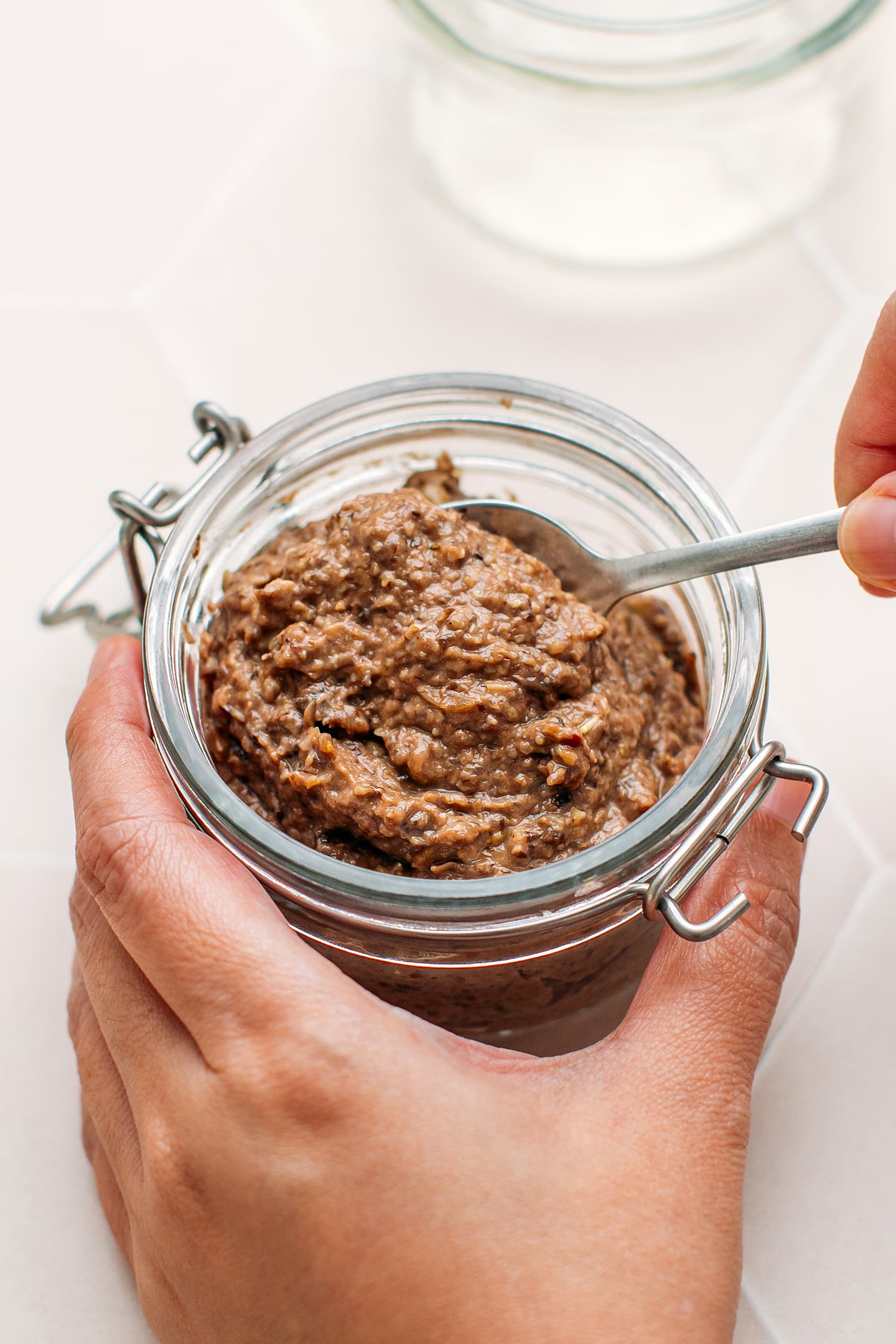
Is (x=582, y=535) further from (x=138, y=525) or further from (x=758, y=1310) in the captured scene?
(x=758, y=1310)

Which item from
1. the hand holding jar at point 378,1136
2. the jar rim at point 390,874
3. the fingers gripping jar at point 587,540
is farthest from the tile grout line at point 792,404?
the hand holding jar at point 378,1136

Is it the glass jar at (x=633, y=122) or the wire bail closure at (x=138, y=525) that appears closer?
the wire bail closure at (x=138, y=525)

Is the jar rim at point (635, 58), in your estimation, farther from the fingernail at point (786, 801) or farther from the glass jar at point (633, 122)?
the fingernail at point (786, 801)

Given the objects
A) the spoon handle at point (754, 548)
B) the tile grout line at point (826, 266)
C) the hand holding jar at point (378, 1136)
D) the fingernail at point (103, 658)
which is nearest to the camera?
the hand holding jar at point (378, 1136)

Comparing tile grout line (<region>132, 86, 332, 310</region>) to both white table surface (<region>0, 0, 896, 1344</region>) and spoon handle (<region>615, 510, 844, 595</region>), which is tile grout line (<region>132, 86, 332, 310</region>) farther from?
spoon handle (<region>615, 510, 844, 595</region>)

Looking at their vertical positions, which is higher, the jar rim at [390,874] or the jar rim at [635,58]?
the jar rim at [635,58]

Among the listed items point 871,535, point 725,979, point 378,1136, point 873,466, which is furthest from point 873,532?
point 378,1136
